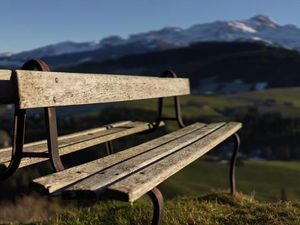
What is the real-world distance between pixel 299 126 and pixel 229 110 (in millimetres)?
15576

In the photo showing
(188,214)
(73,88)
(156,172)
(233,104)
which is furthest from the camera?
(233,104)

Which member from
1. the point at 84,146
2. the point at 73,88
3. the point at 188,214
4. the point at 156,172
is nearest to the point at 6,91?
the point at 73,88

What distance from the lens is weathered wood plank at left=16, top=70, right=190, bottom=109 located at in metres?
3.21

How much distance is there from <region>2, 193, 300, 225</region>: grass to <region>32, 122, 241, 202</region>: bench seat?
24.8 inches

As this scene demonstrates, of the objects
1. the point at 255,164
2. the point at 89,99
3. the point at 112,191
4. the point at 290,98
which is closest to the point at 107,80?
the point at 89,99

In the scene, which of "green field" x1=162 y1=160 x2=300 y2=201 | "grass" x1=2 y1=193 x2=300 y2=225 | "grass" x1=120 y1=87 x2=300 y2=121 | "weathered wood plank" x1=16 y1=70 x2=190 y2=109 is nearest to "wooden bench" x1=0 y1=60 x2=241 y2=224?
"weathered wood plank" x1=16 y1=70 x2=190 y2=109

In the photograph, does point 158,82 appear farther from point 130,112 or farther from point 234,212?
point 130,112

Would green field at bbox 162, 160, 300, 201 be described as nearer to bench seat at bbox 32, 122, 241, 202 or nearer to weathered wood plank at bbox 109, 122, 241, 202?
weathered wood plank at bbox 109, 122, 241, 202

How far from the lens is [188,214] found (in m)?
4.95

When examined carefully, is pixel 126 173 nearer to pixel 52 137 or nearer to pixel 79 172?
pixel 79 172

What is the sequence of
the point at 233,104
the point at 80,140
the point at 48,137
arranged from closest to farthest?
the point at 48,137 → the point at 80,140 → the point at 233,104

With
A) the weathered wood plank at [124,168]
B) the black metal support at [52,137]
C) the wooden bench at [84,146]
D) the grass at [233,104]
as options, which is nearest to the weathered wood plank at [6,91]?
the wooden bench at [84,146]

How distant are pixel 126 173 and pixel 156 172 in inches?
7.1

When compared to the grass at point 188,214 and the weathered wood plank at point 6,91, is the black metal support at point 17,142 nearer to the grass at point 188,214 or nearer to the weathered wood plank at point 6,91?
the weathered wood plank at point 6,91
